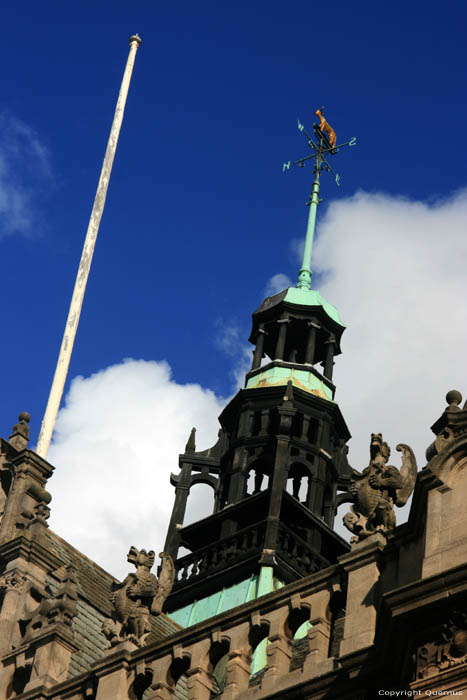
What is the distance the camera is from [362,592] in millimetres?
19047

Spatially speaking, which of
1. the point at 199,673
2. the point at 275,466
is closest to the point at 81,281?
the point at 275,466

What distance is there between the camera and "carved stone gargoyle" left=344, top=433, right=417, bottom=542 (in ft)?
64.7

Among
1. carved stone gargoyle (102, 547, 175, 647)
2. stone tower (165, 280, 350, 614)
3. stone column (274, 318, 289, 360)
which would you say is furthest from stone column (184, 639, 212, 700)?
stone column (274, 318, 289, 360)

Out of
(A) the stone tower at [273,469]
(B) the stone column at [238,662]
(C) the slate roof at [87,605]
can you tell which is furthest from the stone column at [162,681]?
(A) the stone tower at [273,469]

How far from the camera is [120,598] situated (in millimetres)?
22344

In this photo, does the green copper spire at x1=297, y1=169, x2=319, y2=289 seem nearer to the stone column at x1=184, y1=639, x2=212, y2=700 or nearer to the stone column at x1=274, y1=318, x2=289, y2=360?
the stone column at x1=274, y1=318, x2=289, y2=360

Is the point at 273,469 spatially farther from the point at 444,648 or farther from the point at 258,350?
the point at 444,648

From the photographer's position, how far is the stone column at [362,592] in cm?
1861

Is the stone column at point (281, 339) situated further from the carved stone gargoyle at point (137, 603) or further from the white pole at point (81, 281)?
the carved stone gargoyle at point (137, 603)

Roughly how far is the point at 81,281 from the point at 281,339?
11040mm

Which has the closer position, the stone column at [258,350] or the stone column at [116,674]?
the stone column at [116,674]

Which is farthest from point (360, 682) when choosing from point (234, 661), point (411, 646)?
point (234, 661)

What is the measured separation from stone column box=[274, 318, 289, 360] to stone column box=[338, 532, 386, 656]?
2665 cm

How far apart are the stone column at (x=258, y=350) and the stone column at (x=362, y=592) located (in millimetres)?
27138
